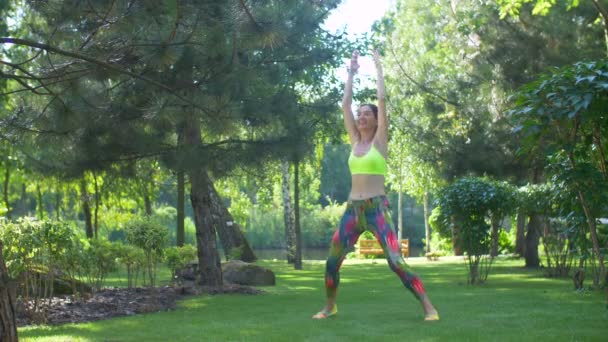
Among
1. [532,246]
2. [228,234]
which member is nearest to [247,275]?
[532,246]

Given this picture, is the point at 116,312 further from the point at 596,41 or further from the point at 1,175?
the point at 1,175

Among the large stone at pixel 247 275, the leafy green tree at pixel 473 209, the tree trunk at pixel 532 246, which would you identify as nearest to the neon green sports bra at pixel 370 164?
the leafy green tree at pixel 473 209

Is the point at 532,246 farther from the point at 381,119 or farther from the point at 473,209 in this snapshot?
the point at 381,119

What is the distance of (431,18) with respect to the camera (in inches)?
991

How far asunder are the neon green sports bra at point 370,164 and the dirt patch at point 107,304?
365cm

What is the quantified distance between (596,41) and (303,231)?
34.6 meters

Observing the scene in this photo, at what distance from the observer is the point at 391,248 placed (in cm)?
760

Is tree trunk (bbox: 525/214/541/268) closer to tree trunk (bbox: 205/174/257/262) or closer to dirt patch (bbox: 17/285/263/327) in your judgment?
dirt patch (bbox: 17/285/263/327)

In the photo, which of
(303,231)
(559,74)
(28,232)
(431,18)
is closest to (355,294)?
(28,232)

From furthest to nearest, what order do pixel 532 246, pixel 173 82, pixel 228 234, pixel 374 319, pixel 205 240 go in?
pixel 228 234 < pixel 532 246 < pixel 205 240 < pixel 173 82 < pixel 374 319

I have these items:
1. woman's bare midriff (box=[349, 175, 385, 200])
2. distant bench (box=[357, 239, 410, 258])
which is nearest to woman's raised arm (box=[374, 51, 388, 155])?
woman's bare midriff (box=[349, 175, 385, 200])

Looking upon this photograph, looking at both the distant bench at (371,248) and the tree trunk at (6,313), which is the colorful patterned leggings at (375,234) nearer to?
the tree trunk at (6,313)

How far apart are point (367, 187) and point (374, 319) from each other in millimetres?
1461

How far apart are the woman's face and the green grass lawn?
6.84ft
